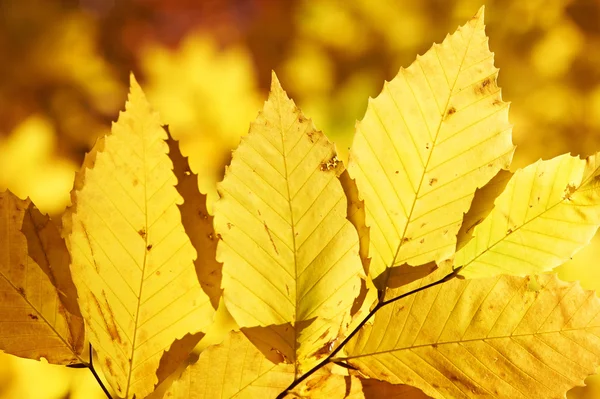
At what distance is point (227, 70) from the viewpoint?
41cm

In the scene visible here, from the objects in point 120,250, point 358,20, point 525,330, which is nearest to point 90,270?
point 120,250

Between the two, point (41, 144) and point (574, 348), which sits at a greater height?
point (41, 144)

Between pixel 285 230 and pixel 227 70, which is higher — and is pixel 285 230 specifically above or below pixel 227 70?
below

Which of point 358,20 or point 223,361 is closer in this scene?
point 223,361

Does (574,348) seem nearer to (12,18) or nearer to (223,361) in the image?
(223,361)

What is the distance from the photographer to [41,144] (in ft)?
1.24

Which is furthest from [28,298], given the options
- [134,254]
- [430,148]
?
[430,148]

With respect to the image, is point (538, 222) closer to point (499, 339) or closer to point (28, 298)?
point (499, 339)

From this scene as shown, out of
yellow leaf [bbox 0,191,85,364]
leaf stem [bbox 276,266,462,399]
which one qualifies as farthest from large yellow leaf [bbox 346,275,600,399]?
yellow leaf [bbox 0,191,85,364]

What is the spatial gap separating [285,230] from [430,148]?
7 centimetres

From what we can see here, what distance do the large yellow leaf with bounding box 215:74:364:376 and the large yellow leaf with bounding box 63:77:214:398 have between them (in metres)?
0.02

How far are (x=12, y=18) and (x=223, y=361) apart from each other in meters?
0.27

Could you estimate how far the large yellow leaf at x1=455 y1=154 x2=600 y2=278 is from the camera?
9.0 inches

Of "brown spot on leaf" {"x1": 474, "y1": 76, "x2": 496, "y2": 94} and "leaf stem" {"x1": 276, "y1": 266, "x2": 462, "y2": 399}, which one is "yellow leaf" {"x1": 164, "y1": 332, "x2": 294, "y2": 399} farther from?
"brown spot on leaf" {"x1": 474, "y1": 76, "x2": 496, "y2": 94}
